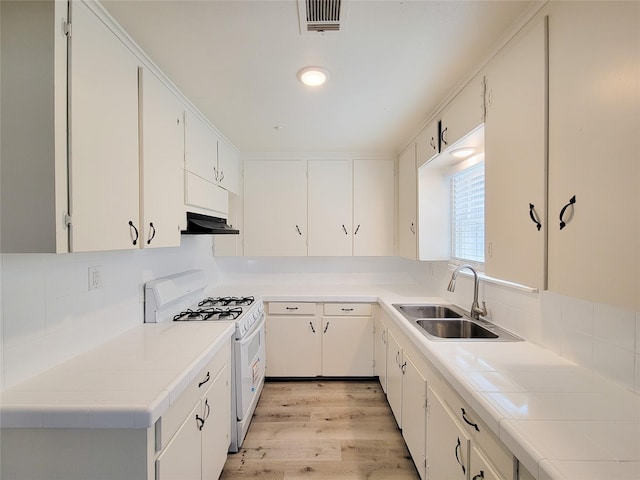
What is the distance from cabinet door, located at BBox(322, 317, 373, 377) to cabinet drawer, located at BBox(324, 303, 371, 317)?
0.06 meters

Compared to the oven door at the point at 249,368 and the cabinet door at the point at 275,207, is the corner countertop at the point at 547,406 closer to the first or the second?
the oven door at the point at 249,368

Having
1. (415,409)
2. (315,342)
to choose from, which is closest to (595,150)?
(415,409)

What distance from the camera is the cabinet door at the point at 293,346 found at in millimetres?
2660

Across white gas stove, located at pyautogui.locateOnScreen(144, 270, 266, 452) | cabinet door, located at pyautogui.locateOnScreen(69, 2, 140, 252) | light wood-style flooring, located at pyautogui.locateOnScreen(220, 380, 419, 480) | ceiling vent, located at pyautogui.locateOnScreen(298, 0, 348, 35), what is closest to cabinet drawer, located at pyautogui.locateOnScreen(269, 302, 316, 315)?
white gas stove, located at pyautogui.locateOnScreen(144, 270, 266, 452)

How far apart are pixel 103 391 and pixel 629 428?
1.68 meters

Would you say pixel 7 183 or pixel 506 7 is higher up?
pixel 506 7

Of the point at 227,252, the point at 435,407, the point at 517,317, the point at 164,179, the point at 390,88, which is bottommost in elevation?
the point at 435,407

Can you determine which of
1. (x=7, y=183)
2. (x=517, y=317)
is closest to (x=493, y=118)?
(x=517, y=317)

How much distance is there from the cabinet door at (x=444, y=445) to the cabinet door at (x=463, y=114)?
4.66ft

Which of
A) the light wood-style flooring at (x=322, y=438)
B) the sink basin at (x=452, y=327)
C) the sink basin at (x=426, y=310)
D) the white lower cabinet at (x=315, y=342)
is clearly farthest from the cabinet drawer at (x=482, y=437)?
the white lower cabinet at (x=315, y=342)

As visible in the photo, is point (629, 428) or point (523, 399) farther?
point (523, 399)

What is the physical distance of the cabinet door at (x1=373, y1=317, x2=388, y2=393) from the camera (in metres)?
2.35

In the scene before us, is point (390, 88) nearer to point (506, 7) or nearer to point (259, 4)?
point (506, 7)

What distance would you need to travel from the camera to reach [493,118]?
50.9 inches
